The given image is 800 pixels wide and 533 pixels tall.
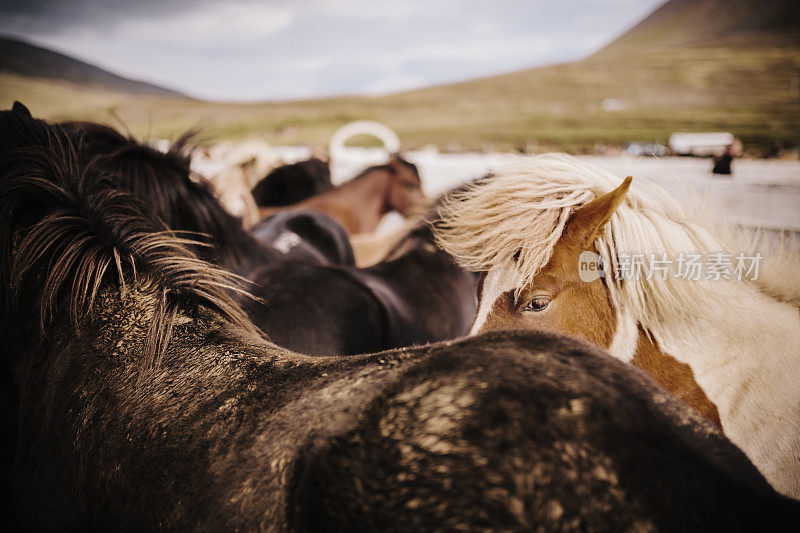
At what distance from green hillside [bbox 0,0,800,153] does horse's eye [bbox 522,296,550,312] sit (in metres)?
37.0

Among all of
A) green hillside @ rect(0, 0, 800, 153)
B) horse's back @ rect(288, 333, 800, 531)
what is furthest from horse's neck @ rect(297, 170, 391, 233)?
green hillside @ rect(0, 0, 800, 153)

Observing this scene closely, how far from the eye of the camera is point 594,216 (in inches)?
70.4

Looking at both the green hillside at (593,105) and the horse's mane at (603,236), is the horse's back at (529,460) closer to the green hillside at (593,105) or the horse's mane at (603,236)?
the horse's mane at (603,236)

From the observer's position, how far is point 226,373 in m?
1.13

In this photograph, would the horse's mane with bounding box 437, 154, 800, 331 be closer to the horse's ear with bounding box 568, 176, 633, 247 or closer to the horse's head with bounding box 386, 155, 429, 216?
the horse's ear with bounding box 568, 176, 633, 247

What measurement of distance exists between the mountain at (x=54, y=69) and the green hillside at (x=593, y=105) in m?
31.2

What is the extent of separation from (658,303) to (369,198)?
558 centimetres

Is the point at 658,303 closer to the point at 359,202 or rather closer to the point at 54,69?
the point at 359,202

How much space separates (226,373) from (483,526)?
76cm

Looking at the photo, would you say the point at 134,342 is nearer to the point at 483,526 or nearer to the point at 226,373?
the point at 226,373

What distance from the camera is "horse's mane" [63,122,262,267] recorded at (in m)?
2.28

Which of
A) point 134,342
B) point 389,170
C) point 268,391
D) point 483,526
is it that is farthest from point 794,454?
point 389,170

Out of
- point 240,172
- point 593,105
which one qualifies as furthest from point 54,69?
point 593,105

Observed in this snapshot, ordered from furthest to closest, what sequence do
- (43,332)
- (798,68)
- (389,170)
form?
1. (798,68)
2. (389,170)
3. (43,332)
